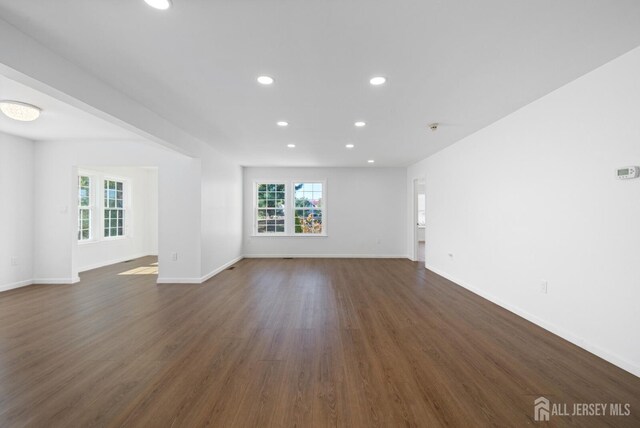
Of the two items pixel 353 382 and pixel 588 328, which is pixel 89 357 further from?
pixel 588 328

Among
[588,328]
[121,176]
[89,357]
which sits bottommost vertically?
[89,357]

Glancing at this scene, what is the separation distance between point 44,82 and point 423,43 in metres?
2.87

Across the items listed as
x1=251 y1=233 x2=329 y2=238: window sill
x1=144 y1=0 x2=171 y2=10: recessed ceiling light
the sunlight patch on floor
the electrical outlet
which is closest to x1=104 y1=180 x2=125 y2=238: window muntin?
the sunlight patch on floor

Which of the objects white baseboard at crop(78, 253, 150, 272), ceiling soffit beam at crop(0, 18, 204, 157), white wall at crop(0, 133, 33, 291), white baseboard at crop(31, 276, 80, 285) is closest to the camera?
ceiling soffit beam at crop(0, 18, 204, 157)

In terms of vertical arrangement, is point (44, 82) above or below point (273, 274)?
above

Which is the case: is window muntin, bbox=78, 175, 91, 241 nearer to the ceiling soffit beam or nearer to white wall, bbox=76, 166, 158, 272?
white wall, bbox=76, 166, 158, 272

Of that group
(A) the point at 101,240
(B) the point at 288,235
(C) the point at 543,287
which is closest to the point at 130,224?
(A) the point at 101,240

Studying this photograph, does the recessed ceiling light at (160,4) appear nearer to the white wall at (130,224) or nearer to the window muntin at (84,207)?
the white wall at (130,224)

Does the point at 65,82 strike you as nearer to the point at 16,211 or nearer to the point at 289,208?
the point at 16,211

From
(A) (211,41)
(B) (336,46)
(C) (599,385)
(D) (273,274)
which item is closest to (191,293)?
(D) (273,274)

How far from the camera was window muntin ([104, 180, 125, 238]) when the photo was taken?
22.6 ft

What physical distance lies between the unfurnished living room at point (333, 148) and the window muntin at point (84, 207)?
134 cm

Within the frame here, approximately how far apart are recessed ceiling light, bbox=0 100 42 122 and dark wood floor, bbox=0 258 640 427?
2362mm

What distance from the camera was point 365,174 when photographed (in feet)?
25.4
